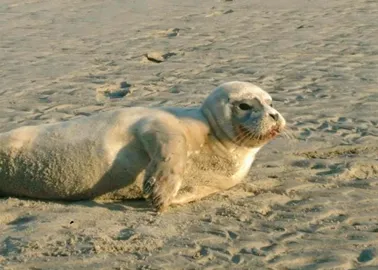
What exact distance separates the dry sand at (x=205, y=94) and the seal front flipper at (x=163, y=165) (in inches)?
4.8

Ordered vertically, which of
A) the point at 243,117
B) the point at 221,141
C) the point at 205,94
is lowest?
the point at 205,94

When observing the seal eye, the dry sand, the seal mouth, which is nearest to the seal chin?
the seal mouth

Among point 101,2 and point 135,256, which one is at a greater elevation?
point 135,256

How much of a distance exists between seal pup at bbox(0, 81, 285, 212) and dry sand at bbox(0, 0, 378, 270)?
0.39ft

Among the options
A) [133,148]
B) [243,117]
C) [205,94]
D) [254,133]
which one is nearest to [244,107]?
[243,117]

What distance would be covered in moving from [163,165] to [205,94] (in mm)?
3938

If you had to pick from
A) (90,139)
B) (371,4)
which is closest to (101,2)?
(371,4)

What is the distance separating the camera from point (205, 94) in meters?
9.28

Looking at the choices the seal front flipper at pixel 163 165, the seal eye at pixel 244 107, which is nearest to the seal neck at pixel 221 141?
the seal eye at pixel 244 107

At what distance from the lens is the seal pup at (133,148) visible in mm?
5703

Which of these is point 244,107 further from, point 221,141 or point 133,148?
point 133,148

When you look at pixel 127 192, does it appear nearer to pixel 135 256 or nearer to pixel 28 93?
pixel 135 256

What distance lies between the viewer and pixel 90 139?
227 inches

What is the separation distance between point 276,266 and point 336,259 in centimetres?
31
